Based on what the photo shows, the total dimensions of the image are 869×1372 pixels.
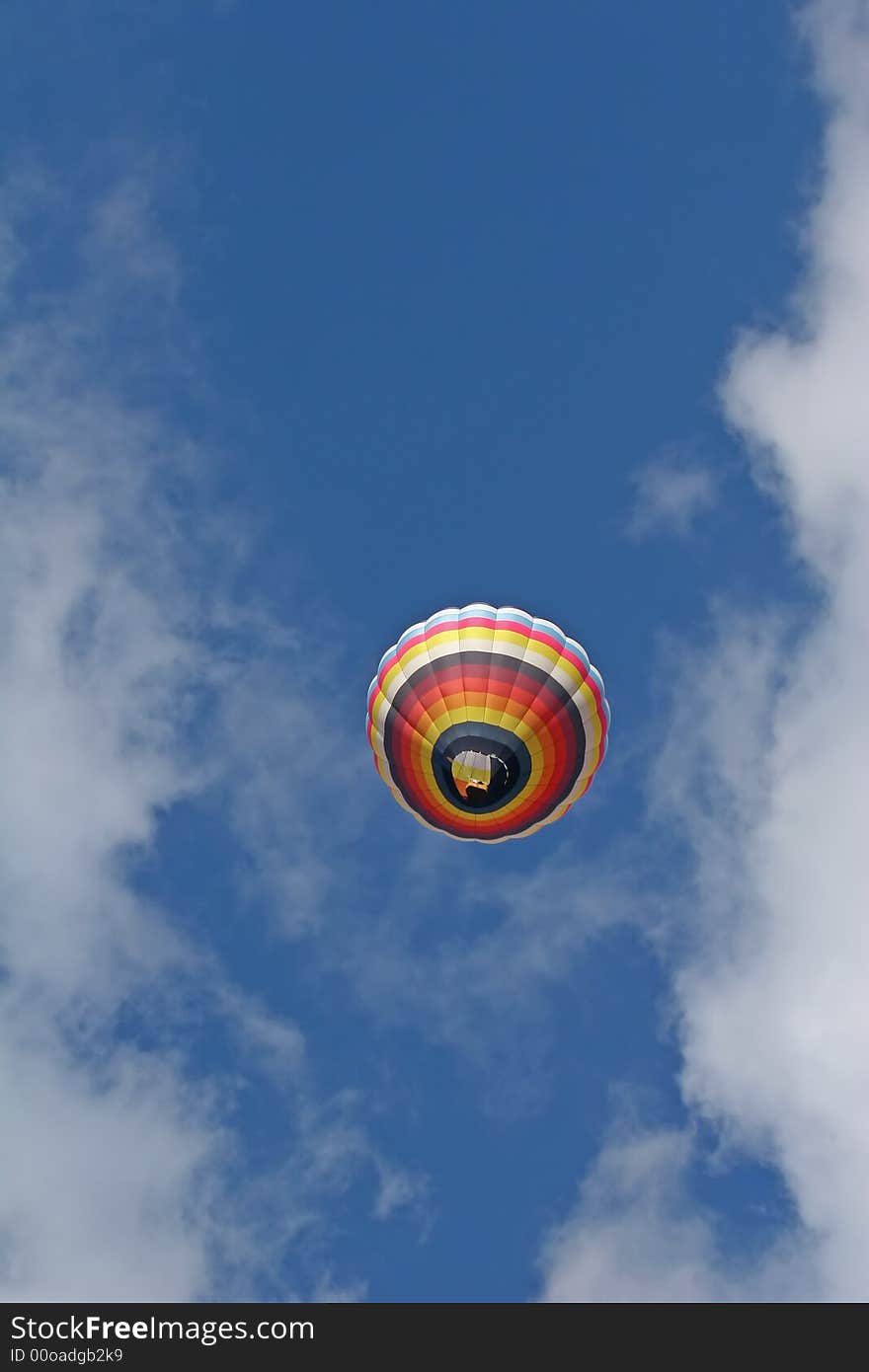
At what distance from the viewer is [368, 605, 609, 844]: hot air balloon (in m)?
32.0

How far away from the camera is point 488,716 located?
31.9m

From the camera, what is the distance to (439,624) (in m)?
33.0

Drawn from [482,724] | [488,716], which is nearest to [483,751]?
[482,724]

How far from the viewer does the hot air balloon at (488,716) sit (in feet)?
105

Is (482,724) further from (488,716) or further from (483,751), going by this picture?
(483,751)

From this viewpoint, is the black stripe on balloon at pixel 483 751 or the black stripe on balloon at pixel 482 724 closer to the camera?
the black stripe on balloon at pixel 483 751

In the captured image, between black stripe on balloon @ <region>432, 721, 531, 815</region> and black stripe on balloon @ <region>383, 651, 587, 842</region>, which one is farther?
black stripe on balloon @ <region>383, 651, 587, 842</region>

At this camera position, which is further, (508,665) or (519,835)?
(519,835)

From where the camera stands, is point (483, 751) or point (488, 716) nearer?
point (488, 716)
